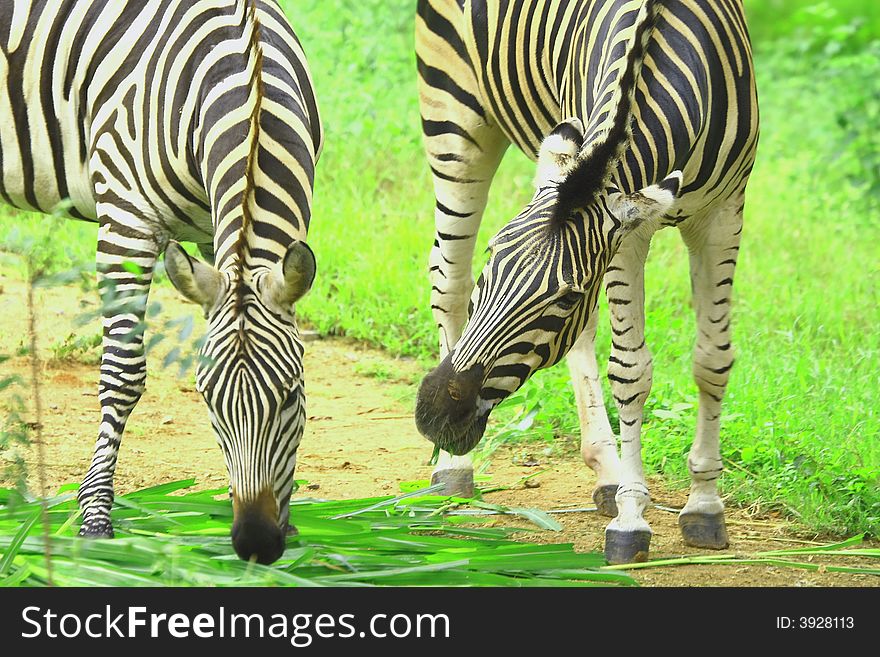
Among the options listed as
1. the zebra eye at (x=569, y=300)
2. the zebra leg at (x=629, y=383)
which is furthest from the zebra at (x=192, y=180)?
the zebra leg at (x=629, y=383)

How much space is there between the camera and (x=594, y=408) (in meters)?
6.07

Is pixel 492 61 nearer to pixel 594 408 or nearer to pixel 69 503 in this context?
pixel 594 408

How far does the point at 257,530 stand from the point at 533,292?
1239mm

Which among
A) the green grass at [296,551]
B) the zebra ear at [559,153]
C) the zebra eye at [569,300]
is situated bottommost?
the green grass at [296,551]

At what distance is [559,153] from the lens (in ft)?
14.7

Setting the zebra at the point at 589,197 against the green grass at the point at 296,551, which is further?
the zebra at the point at 589,197

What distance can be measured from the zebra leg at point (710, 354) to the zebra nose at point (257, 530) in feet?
7.24

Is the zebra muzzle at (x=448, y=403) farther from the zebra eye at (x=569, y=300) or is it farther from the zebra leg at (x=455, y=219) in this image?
the zebra leg at (x=455, y=219)

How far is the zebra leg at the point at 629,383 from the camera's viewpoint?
196 inches

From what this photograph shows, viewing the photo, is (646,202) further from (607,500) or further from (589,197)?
(607,500)

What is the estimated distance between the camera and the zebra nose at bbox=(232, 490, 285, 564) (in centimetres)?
397
